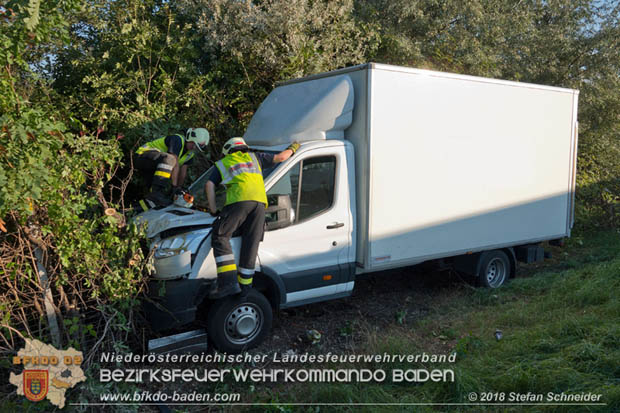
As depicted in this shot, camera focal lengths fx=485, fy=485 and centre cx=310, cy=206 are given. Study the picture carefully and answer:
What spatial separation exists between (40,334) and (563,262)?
8.26 m

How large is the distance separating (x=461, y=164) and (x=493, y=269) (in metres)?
1.89

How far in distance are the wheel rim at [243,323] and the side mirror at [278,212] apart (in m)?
0.84

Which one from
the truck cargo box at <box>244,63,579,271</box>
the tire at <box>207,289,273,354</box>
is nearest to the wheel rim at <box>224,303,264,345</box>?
the tire at <box>207,289,273,354</box>

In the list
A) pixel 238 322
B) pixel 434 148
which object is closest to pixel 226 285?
pixel 238 322

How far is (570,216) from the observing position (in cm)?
762

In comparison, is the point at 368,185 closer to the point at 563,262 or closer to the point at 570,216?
the point at 570,216

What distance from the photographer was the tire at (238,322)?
469 cm

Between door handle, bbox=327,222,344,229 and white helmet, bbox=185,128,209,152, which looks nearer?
door handle, bbox=327,222,344,229

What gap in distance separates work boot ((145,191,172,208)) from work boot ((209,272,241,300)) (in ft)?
4.59

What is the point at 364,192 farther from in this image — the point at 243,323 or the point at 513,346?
the point at 513,346

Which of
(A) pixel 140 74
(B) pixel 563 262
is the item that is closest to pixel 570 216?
(B) pixel 563 262

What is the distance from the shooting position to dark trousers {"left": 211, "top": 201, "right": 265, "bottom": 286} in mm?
4637

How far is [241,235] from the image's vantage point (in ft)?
15.9

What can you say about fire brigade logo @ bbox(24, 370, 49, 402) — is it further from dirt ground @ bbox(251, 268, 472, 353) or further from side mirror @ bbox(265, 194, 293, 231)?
side mirror @ bbox(265, 194, 293, 231)
